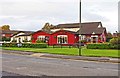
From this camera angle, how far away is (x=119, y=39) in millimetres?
40781

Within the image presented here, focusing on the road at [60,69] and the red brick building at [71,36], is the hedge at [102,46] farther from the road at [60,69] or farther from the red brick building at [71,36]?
the road at [60,69]

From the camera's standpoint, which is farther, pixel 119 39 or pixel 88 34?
pixel 88 34

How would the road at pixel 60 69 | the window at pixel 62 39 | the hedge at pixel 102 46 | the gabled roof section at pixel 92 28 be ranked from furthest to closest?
1. the gabled roof section at pixel 92 28
2. the window at pixel 62 39
3. the hedge at pixel 102 46
4. the road at pixel 60 69

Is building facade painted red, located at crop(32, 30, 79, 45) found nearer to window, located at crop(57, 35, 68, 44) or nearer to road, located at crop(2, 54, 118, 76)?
window, located at crop(57, 35, 68, 44)

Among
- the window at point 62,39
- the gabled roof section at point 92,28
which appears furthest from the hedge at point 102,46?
the window at point 62,39

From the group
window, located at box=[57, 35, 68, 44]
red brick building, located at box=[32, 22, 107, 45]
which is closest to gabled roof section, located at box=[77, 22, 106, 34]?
red brick building, located at box=[32, 22, 107, 45]

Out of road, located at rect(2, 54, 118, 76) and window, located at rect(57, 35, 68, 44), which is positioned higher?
window, located at rect(57, 35, 68, 44)

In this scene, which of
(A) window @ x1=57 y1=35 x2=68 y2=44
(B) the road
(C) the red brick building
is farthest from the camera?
(A) window @ x1=57 y1=35 x2=68 y2=44

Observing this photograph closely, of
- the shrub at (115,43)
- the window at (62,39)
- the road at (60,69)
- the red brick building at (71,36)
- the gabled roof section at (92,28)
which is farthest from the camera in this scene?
the gabled roof section at (92,28)

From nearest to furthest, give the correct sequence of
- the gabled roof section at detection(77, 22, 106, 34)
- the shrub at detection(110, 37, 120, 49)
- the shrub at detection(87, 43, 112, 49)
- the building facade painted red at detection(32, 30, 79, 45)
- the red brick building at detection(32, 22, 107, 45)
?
the shrub at detection(110, 37, 120, 49), the shrub at detection(87, 43, 112, 49), the red brick building at detection(32, 22, 107, 45), the building facade painted red at detection(32, 30, 79, 45), the gabled roof section at detection(77, 22, 106, 34)

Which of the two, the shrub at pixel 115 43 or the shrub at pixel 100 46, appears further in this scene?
the shrub at pixel 100 46

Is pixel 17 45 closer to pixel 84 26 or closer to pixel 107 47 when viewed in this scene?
pixel 107 47

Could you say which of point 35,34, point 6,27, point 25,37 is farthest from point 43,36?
point 6,27

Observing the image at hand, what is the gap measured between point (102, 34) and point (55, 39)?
10.6 meters
